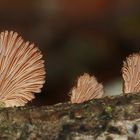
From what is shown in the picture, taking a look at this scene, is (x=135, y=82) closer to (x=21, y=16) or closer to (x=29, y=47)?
(x=29, y=47)

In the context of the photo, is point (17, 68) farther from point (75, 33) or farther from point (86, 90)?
point (75, 33)

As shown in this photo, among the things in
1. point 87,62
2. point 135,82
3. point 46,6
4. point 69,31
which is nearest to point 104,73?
point 87,62

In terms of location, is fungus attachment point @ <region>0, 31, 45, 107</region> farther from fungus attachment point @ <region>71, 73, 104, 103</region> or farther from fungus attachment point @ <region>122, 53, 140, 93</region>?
fungus attachment point @ <region>122, 53, 140, 93</region>

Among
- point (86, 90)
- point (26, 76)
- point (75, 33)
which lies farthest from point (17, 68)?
point (75, 33)

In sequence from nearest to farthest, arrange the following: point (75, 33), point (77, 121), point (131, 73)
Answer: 1. point (77, 121)
2. point (131, 73)
3. point (75, 33)

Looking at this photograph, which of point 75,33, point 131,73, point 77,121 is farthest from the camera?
point 75,33

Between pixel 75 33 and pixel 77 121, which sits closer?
pixel 77 121
